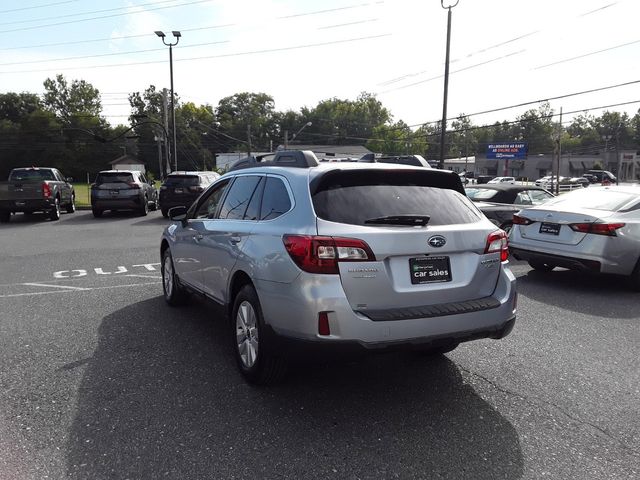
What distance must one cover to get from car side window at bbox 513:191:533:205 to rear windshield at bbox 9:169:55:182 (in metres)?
16.3

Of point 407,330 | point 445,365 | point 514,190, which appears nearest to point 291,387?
point 407,330

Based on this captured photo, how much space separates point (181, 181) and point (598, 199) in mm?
14206

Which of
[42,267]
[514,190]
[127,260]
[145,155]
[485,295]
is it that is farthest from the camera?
[145,155]

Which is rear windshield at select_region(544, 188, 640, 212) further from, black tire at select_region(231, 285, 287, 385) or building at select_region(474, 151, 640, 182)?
building at select_region(474, 151, 640, 182)

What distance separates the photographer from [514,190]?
38.2ft

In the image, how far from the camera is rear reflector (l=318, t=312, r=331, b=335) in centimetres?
323

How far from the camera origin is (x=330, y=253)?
3.24 m

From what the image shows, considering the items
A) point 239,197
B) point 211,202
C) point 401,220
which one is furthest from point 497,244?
point 211,202

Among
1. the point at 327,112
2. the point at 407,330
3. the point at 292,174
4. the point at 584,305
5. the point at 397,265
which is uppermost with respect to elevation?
the point at 327,112

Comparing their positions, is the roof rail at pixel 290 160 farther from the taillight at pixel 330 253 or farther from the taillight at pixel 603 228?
the taillight at pixel 603 228

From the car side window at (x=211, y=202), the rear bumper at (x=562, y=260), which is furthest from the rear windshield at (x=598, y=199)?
the car side window at (x=211, y=202)

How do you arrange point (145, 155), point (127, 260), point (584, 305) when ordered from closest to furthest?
1. point (584, 305)
2. point (127, 260)
3. point (145, 155)

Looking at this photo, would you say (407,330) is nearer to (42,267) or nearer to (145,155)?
(42,267)

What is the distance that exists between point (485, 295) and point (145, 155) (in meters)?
105
